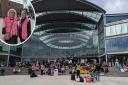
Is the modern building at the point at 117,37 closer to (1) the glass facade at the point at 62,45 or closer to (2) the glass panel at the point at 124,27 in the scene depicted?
(2) the glass panel at the point at 124,27

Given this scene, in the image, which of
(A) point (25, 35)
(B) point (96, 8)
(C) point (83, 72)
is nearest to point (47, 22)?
(B) point (96, 8)

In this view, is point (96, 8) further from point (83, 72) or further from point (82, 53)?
point (83, 72)

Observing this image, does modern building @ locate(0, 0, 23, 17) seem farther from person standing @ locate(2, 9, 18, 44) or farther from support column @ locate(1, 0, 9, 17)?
person standing @ locate(2, 9, 18, 44)

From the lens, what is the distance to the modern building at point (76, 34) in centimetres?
6050

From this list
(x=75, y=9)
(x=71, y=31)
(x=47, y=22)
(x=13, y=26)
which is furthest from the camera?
(x=71, y=31)

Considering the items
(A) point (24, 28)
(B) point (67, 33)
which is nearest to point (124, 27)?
(B) point (67, 33)

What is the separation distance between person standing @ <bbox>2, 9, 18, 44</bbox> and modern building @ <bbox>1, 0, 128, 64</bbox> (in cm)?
3499

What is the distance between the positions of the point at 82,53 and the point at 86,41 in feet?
10.1

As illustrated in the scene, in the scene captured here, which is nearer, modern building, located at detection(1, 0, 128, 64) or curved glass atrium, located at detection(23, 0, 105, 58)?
modern building, located at detection(1, 0, 128, 64)

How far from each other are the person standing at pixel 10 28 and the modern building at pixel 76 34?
34987 millimetres

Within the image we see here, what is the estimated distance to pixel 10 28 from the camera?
936 inches

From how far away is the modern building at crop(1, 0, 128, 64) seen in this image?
6050cm

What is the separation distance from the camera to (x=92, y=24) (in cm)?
7231

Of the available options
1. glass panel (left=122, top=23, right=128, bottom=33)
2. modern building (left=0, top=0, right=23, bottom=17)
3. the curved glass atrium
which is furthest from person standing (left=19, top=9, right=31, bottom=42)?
the curved glass atrium
